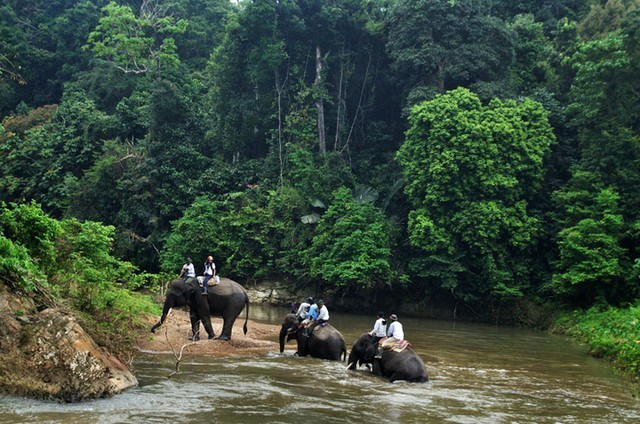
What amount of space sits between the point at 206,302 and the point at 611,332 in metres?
11.8

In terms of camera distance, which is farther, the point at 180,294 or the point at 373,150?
the point at 373,150

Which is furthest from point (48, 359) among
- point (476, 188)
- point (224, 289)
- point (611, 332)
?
point (476, 188)

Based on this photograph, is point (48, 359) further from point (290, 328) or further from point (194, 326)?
point (194, 326)

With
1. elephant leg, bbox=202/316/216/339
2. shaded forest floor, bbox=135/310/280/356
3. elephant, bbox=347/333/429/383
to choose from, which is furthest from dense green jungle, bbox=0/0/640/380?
elephant, bbox=347/333/429/383

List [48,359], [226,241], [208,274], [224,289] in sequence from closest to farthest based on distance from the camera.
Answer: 1. [48,359]
2. [208,274]
3. [224,289]
4. [226,241]

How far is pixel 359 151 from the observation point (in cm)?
3781

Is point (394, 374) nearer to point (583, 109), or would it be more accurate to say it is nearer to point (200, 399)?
point (200, 399)

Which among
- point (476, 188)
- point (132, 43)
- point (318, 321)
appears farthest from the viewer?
point (132, 43)

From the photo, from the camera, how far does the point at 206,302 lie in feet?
56.9

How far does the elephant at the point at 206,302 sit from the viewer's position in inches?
678

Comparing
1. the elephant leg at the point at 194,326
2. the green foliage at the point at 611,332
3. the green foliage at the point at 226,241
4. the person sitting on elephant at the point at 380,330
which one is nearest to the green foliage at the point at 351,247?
the green foliage at the point at 226,241

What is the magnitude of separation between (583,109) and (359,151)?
1298 centimetres

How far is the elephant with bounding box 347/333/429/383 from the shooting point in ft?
44.0

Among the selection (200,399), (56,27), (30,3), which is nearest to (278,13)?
(56,27)
